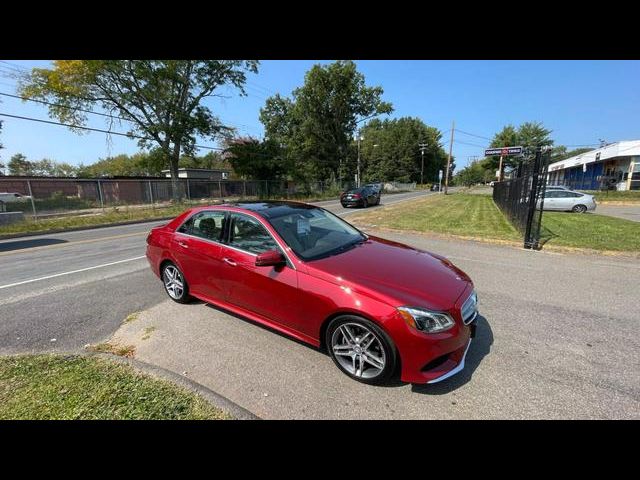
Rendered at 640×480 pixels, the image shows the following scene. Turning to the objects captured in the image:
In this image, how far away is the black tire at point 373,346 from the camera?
239 cm

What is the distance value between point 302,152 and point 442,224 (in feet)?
117

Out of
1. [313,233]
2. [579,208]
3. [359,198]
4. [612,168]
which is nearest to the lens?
[313,233]

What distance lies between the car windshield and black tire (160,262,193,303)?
178cm

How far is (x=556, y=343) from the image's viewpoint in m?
3.12

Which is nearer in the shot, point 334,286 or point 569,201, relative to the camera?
point 334,286

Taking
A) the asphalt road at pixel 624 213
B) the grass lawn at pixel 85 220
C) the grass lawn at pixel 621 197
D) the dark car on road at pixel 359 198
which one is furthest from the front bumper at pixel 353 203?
the grass lawn at pixel 621 197

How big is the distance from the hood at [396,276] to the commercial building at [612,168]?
36.5 meters

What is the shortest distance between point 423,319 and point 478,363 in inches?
40.3

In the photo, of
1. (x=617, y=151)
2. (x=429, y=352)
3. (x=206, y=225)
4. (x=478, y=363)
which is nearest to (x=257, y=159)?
(x=206, y=225)

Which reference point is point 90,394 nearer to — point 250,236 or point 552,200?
point 250,236

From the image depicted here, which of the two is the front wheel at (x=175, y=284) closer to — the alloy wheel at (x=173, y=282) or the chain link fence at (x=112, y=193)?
the alloy wheel at (x=173, y=282)

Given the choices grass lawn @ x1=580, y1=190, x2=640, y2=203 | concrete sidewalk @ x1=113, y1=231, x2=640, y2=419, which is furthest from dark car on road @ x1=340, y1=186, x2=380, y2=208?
grass lawn @ x1=580, y1=190, x2=640, y2=203

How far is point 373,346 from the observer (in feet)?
8.30
